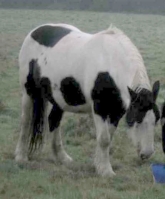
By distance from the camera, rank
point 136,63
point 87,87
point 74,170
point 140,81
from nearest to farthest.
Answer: point 140,81, point 136,63, point 87,87, point 74,170

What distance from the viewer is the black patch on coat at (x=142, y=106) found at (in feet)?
18.9

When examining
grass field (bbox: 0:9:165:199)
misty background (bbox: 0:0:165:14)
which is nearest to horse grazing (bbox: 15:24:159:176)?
grass field (bbox: 0:9:165:199)

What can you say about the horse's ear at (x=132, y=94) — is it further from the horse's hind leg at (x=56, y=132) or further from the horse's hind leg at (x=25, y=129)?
the horse's hind leg at (x=25, y=129)

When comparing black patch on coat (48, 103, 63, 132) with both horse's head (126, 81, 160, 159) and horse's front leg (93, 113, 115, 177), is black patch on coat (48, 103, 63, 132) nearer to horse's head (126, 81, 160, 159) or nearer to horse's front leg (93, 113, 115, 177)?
horse's front leg (93, 113, 115, 177)

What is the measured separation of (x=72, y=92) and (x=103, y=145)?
709 mm

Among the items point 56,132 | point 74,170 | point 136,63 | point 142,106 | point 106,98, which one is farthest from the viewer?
point 56,132

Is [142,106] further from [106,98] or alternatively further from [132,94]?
[106,98]

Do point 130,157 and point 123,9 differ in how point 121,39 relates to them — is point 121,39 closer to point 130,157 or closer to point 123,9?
point 130,157

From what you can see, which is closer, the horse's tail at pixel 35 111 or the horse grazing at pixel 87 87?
the horse grazing at pixel 87 87

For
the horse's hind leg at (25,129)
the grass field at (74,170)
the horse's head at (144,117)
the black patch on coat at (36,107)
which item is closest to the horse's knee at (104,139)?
the grass field at (74,170)

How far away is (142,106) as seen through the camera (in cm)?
579

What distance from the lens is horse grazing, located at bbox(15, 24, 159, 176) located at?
589cm

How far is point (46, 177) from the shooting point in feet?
20.0

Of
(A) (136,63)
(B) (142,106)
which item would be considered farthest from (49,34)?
(B) (142,106)
